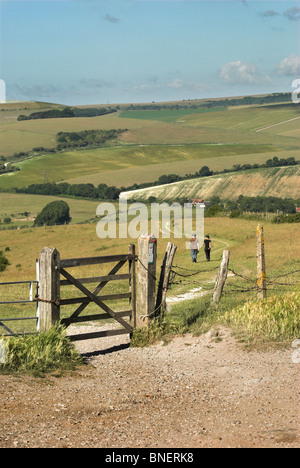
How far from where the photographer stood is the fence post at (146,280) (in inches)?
531

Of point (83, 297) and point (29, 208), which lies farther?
point (29, 208)

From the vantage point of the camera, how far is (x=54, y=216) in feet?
401

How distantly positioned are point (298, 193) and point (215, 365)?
115m

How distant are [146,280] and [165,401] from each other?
13.4 ft

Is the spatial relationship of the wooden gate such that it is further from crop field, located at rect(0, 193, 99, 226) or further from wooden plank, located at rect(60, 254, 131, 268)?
crop field, located at rect(0, 193, 99, 226)

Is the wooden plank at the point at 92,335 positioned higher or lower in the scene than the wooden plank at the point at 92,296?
lower

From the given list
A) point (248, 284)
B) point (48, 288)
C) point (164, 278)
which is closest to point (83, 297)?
point (48, 288)

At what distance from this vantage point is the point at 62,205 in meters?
127

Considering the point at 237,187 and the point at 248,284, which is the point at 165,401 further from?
the point at 237,187

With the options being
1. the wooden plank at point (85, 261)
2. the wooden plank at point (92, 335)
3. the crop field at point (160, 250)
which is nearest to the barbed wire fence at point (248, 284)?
the crop field at point (160, 250)

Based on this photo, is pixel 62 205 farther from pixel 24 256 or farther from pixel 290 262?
pixel 290 262

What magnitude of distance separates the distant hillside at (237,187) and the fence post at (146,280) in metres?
111

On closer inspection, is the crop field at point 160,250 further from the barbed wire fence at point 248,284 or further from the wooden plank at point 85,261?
the wooden plank at point 85,261
